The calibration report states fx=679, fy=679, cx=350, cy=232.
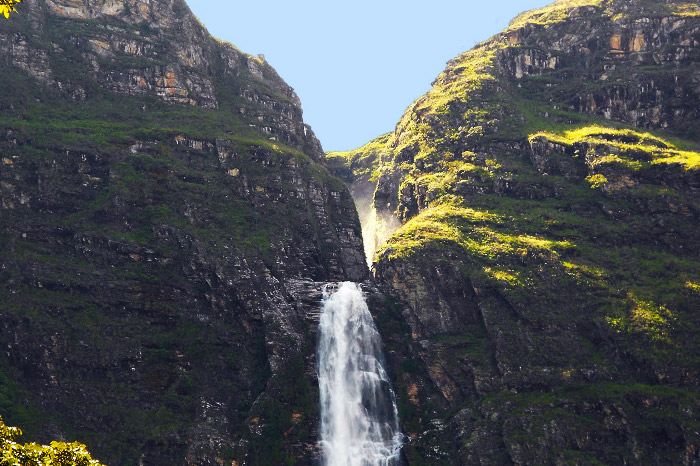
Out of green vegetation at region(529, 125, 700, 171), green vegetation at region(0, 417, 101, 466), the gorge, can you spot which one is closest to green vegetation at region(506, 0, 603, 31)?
the gorge

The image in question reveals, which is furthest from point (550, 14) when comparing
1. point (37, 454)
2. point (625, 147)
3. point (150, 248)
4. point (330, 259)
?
point (37, 454)

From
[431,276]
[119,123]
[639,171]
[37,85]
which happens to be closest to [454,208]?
[431,276]

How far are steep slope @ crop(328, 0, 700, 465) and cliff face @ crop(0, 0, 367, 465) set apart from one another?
601 inches

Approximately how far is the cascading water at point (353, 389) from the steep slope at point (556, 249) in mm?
2721

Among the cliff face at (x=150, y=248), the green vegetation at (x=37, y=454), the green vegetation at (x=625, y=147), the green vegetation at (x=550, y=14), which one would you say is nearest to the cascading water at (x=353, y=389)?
the cliff face at (x=150, y=248)

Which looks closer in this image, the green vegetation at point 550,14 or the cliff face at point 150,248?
the cliff face at point 150,248

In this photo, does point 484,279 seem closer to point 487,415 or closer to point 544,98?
point 487,415

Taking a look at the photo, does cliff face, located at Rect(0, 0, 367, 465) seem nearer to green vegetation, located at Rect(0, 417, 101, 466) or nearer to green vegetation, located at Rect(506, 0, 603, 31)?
green vegetation, located at Rect(0, 417, 101, 466)

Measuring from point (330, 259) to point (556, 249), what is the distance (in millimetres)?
37169

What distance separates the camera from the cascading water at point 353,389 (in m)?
79.4

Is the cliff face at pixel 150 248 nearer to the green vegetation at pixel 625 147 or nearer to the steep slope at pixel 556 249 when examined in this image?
the steep slope at pixel 556 249

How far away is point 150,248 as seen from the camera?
90000mm

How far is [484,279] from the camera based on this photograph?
9100 cm

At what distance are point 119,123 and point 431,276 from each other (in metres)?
57.5
